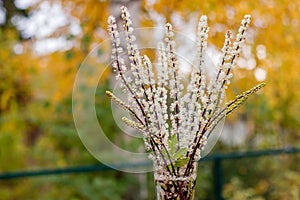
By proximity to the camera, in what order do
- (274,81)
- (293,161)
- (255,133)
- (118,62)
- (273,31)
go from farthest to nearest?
1. (255,133)
2. (293,161)
3. (274,81)
4. (273,31)
5. (118,62)

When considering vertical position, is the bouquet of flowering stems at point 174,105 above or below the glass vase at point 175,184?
above

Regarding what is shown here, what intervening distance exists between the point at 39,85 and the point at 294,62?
226cm

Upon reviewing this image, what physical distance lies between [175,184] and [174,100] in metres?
0.18

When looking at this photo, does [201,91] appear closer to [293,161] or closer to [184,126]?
[184,126]

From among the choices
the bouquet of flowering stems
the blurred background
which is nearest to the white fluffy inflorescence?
the bouquet of flowering stems

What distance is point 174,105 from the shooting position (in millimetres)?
1005

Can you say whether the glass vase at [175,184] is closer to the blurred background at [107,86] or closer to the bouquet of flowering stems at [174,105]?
the bouquet of flowering stems at [174,105]

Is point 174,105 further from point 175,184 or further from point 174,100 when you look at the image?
point 175,184

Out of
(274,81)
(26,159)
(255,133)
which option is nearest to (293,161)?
(255,133)

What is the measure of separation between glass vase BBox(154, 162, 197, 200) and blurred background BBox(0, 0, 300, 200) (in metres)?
1.33

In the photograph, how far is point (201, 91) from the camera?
100cm

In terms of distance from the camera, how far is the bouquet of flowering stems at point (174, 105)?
98cm

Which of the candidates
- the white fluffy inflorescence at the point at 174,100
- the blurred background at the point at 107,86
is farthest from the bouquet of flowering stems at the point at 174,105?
the blurred background at the point at 107,86

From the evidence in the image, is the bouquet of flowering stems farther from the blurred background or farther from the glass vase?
the blurred background
